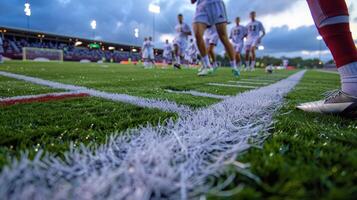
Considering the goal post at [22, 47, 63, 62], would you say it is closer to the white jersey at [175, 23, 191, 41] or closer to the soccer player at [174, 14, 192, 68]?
the soccer player at [174, 14, 192, 68]

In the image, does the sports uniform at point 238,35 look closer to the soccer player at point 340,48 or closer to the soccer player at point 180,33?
the soccer player at point 180,33

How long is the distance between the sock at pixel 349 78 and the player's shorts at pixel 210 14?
4.44m

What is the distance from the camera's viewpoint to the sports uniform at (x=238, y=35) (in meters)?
15.2

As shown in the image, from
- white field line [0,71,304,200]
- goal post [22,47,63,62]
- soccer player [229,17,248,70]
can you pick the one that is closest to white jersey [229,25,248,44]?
soccer player [229,17,248,70]

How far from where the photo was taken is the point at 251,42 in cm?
1461

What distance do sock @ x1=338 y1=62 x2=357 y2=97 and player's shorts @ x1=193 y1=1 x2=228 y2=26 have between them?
444 centimetres

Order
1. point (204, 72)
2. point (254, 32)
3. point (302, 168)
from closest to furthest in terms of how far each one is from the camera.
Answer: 1. point (302, 168)
2. point (204, 72)
3. point (254, 32)

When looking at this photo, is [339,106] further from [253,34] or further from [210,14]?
[253,34]

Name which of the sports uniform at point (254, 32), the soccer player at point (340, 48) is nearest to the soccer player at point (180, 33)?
the sports uniform at point (254, 32)

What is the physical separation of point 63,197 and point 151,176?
0.61 ft

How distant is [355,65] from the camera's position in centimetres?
156

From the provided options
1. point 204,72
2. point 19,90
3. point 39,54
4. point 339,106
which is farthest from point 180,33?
point 39,54

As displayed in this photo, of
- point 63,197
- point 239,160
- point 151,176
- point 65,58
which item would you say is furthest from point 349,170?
point 65,58

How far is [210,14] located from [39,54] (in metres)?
31.3
